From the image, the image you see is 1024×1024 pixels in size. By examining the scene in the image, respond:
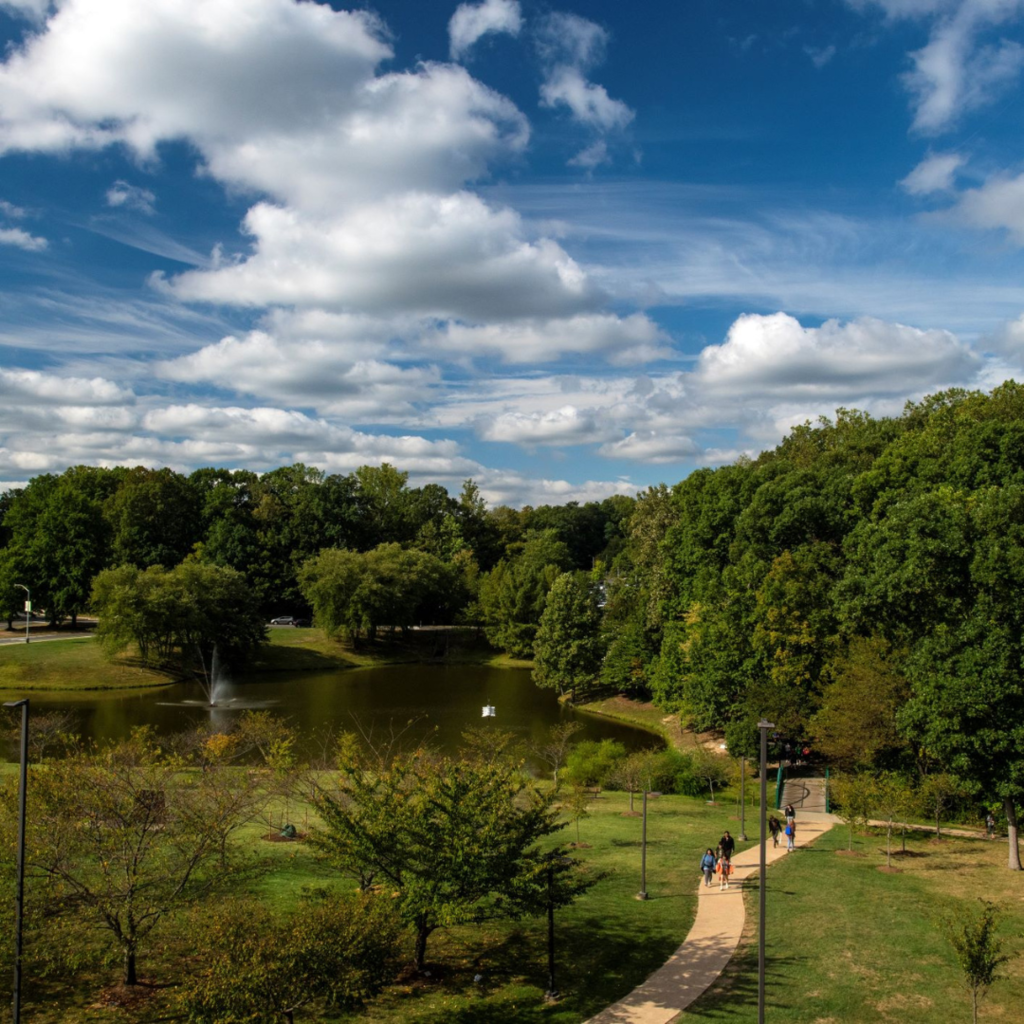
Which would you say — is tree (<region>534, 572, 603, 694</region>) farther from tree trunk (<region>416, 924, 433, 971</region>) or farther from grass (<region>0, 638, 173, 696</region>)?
tree trunk (<region>416, 924, 433, 971</region>)

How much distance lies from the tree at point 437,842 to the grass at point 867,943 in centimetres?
459

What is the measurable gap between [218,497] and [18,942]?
73321 millimetres

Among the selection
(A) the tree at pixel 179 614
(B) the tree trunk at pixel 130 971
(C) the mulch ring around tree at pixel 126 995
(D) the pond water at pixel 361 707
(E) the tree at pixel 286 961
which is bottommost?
(D) the pond water at pixel 361 707

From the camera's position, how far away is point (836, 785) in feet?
93.2

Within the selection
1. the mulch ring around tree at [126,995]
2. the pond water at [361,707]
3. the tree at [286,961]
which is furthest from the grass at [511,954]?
the pond water at [361,707]

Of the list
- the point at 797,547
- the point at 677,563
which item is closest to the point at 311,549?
the point at 677,563

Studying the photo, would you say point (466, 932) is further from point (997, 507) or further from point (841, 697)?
point (997, 507)

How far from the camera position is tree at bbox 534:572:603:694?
2287 inches

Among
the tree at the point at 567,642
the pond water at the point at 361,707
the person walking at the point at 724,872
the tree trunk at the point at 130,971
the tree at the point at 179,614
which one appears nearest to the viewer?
the tree trunk at the point at 130,971

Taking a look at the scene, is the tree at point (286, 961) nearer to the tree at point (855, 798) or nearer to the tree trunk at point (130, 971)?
the tree trunk at point (130, 971)

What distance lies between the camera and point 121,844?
15469mm

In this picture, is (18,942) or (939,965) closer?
(18,942)

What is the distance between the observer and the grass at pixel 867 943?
1611 centimetres

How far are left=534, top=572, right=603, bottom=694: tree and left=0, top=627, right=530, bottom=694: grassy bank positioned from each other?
1486 cm
